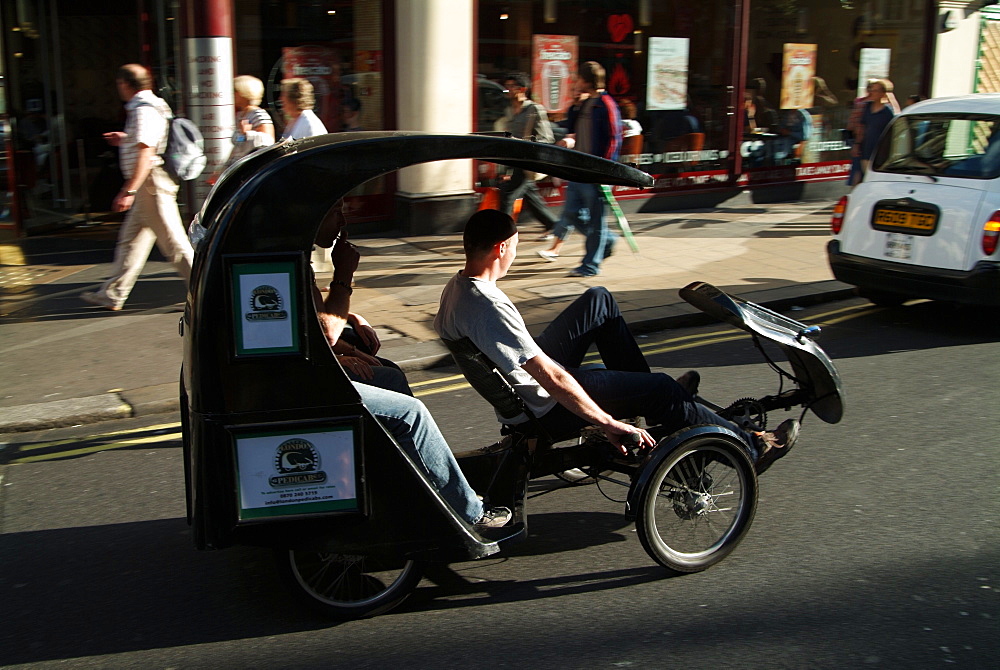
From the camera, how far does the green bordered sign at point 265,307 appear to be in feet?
10.2

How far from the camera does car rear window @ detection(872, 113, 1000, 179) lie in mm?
7637

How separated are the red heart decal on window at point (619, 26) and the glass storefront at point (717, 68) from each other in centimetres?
2

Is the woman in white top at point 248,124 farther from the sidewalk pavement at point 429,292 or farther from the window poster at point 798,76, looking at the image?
the window poster at point 798,76

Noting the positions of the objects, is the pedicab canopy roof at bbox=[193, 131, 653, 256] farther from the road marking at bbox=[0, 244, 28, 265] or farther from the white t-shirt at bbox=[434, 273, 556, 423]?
the road marking at bbox=[0, 244, 28, 265]

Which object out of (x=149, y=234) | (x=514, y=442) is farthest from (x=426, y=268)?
(x=514, y=442)

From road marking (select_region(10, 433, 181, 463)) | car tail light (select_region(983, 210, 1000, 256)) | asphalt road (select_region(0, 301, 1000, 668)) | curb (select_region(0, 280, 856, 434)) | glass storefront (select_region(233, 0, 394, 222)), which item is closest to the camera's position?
asphalt road (select_region(0, 301, 1000, 668))

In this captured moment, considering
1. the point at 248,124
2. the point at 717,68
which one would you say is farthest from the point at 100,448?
the point at 717,68

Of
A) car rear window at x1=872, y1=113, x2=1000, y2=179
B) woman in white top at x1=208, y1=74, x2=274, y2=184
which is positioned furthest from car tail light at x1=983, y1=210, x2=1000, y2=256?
woman in white top at x1=208, y1=74, x2=274, y2=184

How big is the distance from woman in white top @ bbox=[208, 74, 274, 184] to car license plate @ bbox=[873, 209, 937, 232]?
17.0ft

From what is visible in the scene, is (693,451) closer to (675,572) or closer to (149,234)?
(675,572)

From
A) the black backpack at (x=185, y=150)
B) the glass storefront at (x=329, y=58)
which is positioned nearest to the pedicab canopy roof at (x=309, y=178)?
the black backpack at (x=185, y=150)

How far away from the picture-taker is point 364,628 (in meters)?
3.54

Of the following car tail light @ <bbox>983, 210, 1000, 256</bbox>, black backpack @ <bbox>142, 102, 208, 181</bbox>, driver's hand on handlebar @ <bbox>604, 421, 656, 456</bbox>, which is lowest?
driver's hand on handlebar @ <bbox>604, 421, 656, 456</bbox>

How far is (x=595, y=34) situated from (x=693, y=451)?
9.54m
